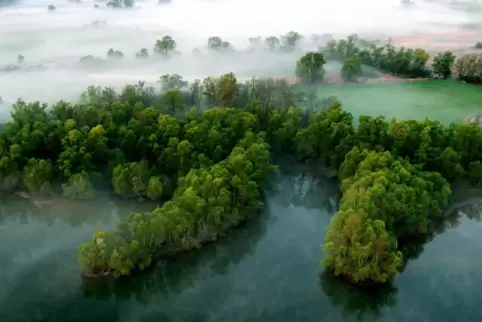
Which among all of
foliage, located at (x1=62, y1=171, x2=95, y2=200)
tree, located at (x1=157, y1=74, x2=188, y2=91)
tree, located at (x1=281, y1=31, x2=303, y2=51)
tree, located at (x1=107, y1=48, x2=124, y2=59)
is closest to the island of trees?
foliage, located at (x1=62, y1=171, x2=95, y2=200)

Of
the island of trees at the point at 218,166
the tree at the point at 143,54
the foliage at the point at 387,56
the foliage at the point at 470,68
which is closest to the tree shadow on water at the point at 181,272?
the island of trees at the point at 218,166

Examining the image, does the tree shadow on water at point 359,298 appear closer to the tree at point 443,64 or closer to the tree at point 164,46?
the tree at point 443,64

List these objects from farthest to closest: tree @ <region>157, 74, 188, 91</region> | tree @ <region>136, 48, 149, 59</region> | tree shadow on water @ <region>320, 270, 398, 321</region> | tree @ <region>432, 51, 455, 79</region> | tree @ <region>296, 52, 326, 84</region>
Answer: tree @ <region>136, 48, 149, 59</region>, tree @ <region>432, 51, 455, 79</region>, tree @ <region>296, 52, 326, 84</region>, tree @ <region>157, 74, 188, 91</region>, tree shadow on water @ <region>320, 270, 398, 321</region>

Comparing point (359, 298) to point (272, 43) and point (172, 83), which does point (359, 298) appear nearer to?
point (172, 83)

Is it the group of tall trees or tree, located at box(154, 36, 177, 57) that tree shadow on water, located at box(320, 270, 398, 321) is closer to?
the group of tall trees

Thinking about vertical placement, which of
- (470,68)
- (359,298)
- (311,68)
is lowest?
(359,298)

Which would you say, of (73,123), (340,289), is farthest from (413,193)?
(73,123)

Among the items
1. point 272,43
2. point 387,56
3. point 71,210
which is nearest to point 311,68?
point 387,56
